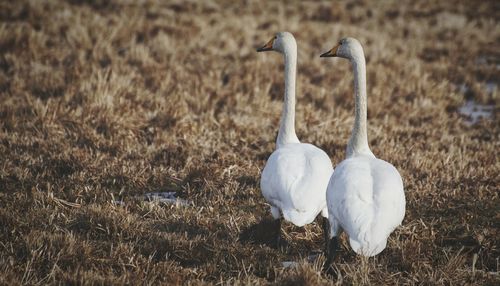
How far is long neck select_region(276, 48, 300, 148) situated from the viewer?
5777 millimetres

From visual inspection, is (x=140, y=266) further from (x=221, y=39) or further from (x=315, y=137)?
(x=221, y=39)

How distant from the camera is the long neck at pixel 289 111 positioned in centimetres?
578

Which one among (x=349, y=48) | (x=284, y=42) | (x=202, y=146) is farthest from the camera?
(x=202, y=146)

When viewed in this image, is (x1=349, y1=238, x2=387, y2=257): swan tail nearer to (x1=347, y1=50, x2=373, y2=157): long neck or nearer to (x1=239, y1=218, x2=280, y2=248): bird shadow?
(x1=239, y1=218, x2=280, y2=248): bird shadow

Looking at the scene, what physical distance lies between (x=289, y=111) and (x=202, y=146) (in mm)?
1997

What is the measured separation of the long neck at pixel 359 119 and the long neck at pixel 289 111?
2.57 feet

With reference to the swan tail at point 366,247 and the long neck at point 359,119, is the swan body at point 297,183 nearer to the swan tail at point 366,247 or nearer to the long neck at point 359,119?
the long neck at point 359,119

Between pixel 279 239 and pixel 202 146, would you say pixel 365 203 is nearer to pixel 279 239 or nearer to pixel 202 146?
pixel 279 239

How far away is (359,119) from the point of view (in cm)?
511

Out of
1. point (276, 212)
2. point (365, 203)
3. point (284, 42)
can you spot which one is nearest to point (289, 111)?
point (284, 42)

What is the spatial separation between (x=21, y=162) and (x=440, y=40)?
13905 mm

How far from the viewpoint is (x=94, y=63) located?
37.4 ft

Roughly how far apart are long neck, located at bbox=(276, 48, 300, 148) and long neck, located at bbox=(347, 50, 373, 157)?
782mm

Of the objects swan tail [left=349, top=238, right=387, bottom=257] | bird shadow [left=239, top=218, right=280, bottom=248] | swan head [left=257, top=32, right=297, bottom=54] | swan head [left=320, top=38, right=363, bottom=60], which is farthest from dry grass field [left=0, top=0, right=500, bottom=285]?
swan head [left=320, top=38, right=363, bottom=60]
